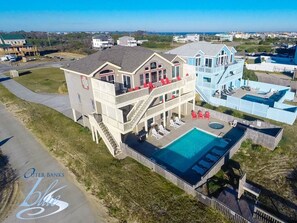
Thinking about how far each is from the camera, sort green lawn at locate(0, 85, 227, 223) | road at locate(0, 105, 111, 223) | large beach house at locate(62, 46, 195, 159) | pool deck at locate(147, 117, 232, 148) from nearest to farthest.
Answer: green lawn at locate(0, 85, 227, 223) < road at locate(0, 105, 111, 223) < large beach house at locate(62, 46, 195, 159) < pool deck at locate(147, 117, 232, 148)

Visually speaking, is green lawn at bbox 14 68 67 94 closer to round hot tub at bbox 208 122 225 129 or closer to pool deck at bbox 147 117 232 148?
pool deck at bbox 147 117 232 148

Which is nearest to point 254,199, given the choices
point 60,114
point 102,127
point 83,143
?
point 102,127

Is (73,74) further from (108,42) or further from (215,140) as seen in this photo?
(108,42)

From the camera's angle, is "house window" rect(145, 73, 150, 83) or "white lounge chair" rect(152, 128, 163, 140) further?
"white lounge chair" rect(152, 128, 163, 140)

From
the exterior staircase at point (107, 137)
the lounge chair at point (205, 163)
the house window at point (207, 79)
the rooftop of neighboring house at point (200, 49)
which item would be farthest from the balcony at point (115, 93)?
the rooftop of neighboring house at point (200, 49)

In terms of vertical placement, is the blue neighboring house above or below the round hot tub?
above

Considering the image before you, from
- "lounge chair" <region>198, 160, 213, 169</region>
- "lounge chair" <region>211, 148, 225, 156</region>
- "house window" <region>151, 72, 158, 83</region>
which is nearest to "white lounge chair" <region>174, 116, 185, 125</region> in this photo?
"house window" <region>151, 72, 158, 83</region>

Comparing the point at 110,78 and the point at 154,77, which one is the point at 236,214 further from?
the point at 110,78

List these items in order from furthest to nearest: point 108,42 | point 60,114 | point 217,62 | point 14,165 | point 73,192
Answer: point 108,42 < point 217,62 < point 60,114 < point 14,165 < point 73,192
